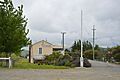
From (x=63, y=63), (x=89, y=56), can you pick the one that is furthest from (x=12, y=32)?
(x=89, y=56)

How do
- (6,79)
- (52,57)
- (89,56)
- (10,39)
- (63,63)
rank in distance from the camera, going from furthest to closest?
(89,56)
(52,57)
(63,63)
(10,39)
(6,79)

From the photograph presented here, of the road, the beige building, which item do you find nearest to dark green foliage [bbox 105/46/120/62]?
the beige building

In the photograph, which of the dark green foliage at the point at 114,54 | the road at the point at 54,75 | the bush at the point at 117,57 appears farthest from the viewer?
the dark green foliage at the point at 114,54

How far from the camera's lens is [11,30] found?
39000mm

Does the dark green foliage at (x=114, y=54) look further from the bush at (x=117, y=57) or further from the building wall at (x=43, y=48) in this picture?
the building wall at (x=43, y=48)

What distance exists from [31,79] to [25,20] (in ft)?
69.3

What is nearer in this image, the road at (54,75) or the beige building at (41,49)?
the road at (54,75)

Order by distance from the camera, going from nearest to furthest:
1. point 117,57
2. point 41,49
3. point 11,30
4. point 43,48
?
point 11,30 < point 117,57 < point 41,49 < point 43,48

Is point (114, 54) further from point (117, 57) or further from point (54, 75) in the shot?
point (54, 75)

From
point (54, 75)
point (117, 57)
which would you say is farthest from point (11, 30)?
point (117, 57)

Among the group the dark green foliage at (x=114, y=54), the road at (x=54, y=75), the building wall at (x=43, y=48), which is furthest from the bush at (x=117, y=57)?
the road at (x=54, y=75)

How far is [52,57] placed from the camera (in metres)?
61.4

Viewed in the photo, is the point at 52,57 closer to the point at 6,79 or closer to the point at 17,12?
the point at 17,12

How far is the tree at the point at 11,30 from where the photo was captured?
38.9 meters
